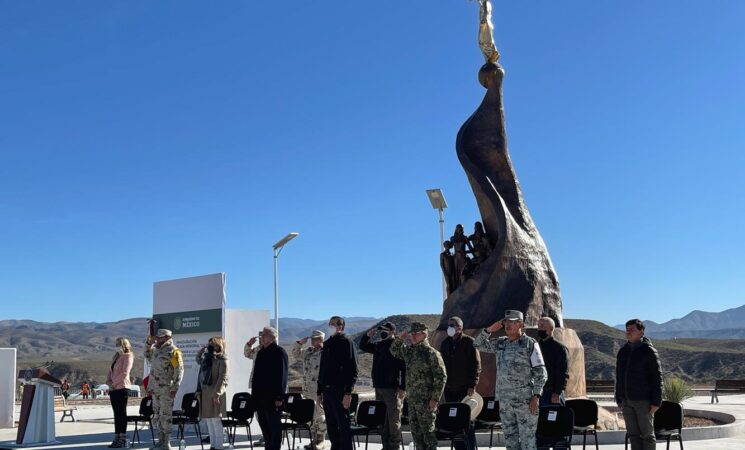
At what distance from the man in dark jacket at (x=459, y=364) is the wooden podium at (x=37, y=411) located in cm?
653

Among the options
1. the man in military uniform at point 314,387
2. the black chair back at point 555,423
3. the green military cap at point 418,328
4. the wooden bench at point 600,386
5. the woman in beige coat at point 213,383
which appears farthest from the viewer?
the wooden bench at point 600,386

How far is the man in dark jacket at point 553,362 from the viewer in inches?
316

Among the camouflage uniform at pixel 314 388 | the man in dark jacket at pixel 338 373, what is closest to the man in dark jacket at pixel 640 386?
the man in dark jacket at pixel 338 373

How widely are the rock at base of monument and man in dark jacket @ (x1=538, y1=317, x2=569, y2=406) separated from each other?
3.68 metres

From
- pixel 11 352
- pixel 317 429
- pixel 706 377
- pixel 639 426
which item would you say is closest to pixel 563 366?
pixel 639 426

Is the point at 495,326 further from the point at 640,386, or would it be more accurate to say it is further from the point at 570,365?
the point at 570,365

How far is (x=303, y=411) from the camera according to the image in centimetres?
955

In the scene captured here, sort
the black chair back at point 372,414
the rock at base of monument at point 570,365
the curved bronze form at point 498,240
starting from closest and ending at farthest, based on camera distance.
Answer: the black chair back at point 372,414
the rock at base of monument at point 570,365
the curved bronze form at point 498,240

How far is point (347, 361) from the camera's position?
8617 millimetres

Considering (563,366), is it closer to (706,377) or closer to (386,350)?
(386,350)

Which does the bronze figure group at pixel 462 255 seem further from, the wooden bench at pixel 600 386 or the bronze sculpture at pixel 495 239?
the wooden bench at pixel 600 386

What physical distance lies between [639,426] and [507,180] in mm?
7277

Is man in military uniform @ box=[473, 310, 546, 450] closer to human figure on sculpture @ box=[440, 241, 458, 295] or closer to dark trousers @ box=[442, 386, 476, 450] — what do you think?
dark trousers @ box=[442, 386, 476, 450]

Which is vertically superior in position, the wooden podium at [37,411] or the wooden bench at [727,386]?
the wooden podium at [37,411]
